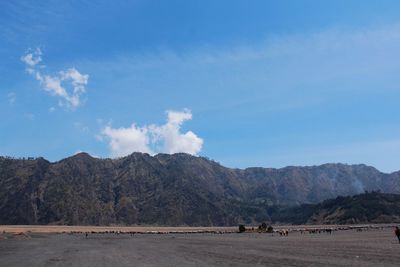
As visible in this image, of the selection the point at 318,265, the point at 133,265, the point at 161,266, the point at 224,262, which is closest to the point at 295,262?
the point at 318,265

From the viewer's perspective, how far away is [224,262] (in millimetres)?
34938

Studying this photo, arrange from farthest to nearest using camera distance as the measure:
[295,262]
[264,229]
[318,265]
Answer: [264,229] < [295,262] < [318,265]

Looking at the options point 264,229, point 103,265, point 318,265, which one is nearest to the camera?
point 318,265

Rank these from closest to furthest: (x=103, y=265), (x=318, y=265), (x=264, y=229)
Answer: (x=318, y=265) < (x=103, y=265) < (x=264, y=229)

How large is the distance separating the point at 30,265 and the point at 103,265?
17.9 ft

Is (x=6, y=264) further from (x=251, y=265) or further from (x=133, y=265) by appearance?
(x=251, y=265)

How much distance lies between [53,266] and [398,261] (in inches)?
918

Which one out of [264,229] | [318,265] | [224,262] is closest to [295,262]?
[318,265]

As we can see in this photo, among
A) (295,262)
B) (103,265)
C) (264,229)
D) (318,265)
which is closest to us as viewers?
(318,265)

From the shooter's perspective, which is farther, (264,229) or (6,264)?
(264,229)

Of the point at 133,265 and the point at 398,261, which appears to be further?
the point at 133,265

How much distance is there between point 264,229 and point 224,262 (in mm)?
110174

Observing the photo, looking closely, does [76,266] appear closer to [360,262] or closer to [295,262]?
[295,262]

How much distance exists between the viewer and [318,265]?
30406 mm
